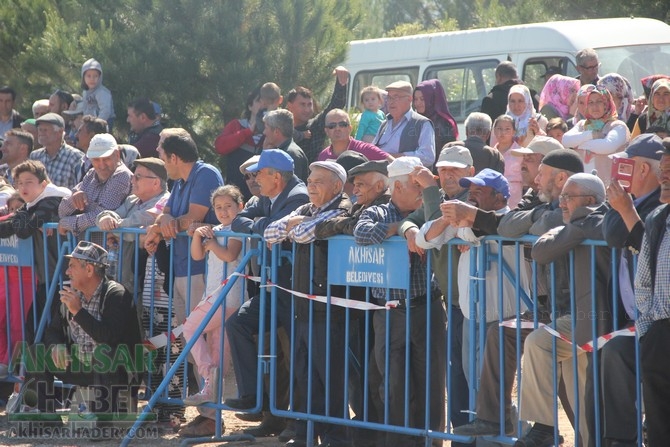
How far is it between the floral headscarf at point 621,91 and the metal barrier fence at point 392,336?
3.60 metres

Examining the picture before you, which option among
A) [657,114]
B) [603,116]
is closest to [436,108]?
[603,116]

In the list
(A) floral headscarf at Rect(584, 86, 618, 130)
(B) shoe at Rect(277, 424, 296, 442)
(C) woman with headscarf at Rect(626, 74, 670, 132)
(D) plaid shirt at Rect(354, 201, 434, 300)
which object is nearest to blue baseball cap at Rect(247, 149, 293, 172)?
(D) plaid shirt at Rect(354, 201, 434, 300)

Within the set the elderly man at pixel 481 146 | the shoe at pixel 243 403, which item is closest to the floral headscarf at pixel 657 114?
the elderly man at pixel 481 146

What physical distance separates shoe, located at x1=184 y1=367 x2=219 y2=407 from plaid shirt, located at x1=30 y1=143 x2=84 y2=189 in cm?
351

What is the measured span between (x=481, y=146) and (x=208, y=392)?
2919 mm

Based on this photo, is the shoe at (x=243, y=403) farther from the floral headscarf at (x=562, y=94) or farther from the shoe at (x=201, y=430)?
the floral headscarf at (x=562, y=94)

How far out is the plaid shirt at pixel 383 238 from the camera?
7406mm

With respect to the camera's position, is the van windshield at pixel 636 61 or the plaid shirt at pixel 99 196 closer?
the plaid shirt at pixel 99 196

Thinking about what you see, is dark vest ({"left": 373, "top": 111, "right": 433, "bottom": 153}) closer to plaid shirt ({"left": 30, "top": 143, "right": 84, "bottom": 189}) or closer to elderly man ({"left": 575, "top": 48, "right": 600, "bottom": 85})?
elderly man ({"left": 575, "top": 48, "right": 600, "bottom": 85})

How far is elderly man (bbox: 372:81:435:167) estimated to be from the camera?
1052 cm

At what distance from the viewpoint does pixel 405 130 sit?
10625 millimetres

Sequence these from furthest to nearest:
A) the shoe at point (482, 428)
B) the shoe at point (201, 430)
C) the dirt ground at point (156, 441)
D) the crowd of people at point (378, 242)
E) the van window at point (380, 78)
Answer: the van window at point (380, 78) < the shoe at point (201, 430) < the dirt ground at point (156, 441) < the shoe at point (482, 428) < the crowd of people at point (378, 242)

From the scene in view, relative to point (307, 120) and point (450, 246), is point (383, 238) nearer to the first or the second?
point (450, 246)

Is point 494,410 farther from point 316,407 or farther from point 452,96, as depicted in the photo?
point 452,96
